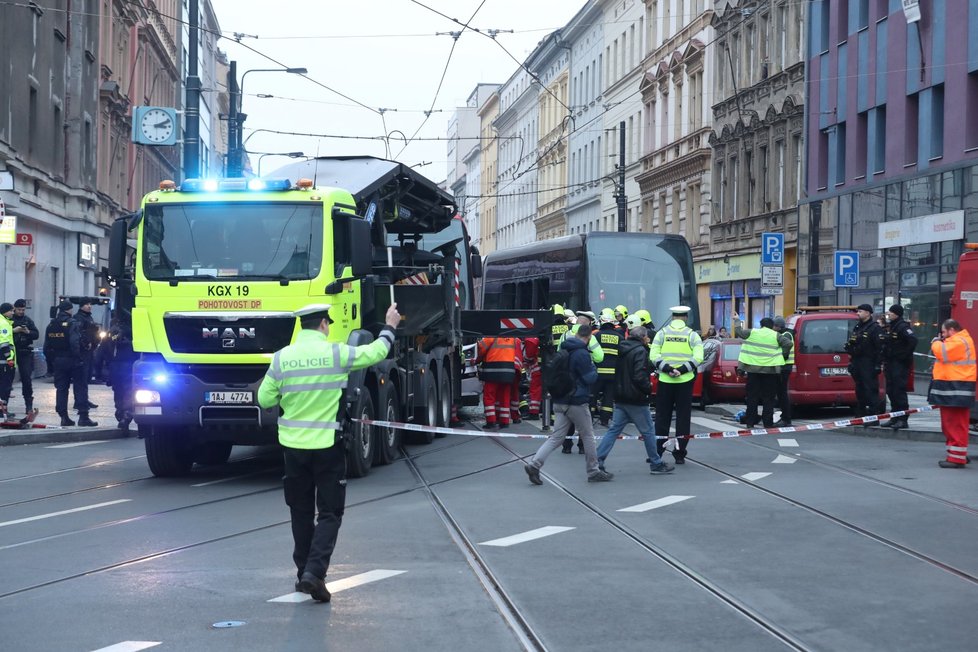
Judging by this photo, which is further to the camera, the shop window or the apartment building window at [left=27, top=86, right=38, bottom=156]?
the apartment building window at [left=27, top=86, right=38, bottom=156]

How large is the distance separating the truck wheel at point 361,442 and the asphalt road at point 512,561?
0.22 meters

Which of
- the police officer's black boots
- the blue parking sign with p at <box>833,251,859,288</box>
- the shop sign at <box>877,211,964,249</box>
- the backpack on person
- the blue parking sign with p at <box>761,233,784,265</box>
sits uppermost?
the shop sign at <box>877,211,964,249</box>

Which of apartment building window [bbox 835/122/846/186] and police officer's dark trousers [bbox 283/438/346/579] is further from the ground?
apartment building window [bbox 835/122/846/186]

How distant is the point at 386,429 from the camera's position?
16.7 meters

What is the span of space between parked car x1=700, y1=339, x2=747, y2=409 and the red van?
110 inches

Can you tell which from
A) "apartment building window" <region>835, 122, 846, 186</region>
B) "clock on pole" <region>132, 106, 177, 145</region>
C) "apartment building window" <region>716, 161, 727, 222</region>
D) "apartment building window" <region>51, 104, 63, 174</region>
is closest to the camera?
"clock on pole" <region>132, 106, 177, 145</region>

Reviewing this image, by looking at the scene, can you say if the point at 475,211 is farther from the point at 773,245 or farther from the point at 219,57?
the point at 773,245

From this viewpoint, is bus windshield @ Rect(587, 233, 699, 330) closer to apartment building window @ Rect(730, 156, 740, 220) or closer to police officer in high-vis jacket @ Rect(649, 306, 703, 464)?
police officer in high-vis jacket @ Rect(649, 306, 703, 464)

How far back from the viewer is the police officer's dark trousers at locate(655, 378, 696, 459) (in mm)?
16422

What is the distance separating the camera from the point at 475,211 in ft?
395

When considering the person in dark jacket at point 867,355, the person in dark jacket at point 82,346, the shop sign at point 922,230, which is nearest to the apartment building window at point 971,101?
the shop sign at point 922,230

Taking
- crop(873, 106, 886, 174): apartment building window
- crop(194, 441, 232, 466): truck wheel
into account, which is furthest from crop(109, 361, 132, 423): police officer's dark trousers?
crop(873, 106, 886, 174): apartment building window

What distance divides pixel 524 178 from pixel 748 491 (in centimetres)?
8147

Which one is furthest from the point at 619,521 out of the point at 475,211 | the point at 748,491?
the point at 475,211
